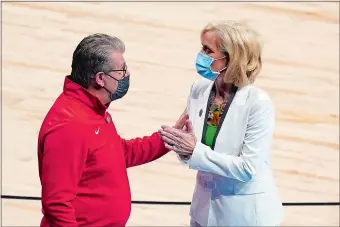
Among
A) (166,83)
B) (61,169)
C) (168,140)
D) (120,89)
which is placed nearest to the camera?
(61,169)

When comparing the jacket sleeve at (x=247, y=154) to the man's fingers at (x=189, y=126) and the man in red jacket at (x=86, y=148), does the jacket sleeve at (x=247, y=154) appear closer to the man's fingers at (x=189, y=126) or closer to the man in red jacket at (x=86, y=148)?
the man's fingers at (x=189, y=126)

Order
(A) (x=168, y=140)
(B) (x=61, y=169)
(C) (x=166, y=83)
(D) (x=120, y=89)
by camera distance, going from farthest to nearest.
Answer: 1. (C) (x=166, y=83)
2. (A) (x=168, y=140)
3. (D) (x=120, y=89)
4. (B) (x=61, y=169)

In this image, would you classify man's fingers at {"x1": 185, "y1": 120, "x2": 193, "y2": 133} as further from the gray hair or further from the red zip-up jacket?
the gray hair

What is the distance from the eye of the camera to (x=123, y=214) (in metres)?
2.68

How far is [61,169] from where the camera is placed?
242 centimetres

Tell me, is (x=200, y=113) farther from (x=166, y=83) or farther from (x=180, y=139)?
(x=166, y=83)

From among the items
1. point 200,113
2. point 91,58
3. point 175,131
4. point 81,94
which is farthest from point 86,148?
point 200,113

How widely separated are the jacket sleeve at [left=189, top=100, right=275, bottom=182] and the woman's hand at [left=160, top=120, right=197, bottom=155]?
30 millimetres

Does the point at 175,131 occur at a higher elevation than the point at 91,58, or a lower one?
lower

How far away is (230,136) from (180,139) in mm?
178

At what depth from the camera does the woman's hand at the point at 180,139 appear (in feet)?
8.86

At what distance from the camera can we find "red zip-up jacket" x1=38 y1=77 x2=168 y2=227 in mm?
2426

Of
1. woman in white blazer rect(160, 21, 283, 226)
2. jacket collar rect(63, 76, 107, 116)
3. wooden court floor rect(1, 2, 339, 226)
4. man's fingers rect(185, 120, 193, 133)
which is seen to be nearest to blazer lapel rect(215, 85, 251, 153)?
woman in white blazer rect(160, 21, 283, 226)

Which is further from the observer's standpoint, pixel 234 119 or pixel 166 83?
pixel 166 83
